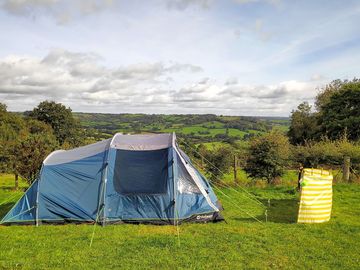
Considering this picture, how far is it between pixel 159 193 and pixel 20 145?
9.81 metres

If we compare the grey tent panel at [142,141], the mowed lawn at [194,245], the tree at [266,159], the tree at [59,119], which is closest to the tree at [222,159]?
the tree at [266,159]

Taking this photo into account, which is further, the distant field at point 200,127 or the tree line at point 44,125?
the distant field at point 200,127

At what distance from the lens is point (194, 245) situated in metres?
8.21

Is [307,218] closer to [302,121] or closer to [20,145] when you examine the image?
[20,145]

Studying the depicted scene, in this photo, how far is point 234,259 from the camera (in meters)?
7.34

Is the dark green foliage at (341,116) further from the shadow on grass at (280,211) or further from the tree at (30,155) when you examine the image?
the tree at (30,155)

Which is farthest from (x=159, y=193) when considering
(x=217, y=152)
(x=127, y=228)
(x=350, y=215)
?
(x=217, y=152)

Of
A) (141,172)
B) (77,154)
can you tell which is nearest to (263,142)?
(141,172)

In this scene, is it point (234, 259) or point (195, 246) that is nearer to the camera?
point (234, 259)

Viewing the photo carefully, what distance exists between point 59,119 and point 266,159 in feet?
136

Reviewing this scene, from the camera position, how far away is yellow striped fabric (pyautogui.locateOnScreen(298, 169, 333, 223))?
9.98 metres

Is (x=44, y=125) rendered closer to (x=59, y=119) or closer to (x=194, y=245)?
(x=59, y=119)

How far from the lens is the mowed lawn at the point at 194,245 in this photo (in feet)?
23.4

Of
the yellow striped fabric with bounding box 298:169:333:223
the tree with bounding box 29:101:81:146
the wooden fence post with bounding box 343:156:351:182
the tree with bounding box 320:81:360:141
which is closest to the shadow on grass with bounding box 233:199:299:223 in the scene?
the yellow striped fabric with bounding box 298:169:333:223
